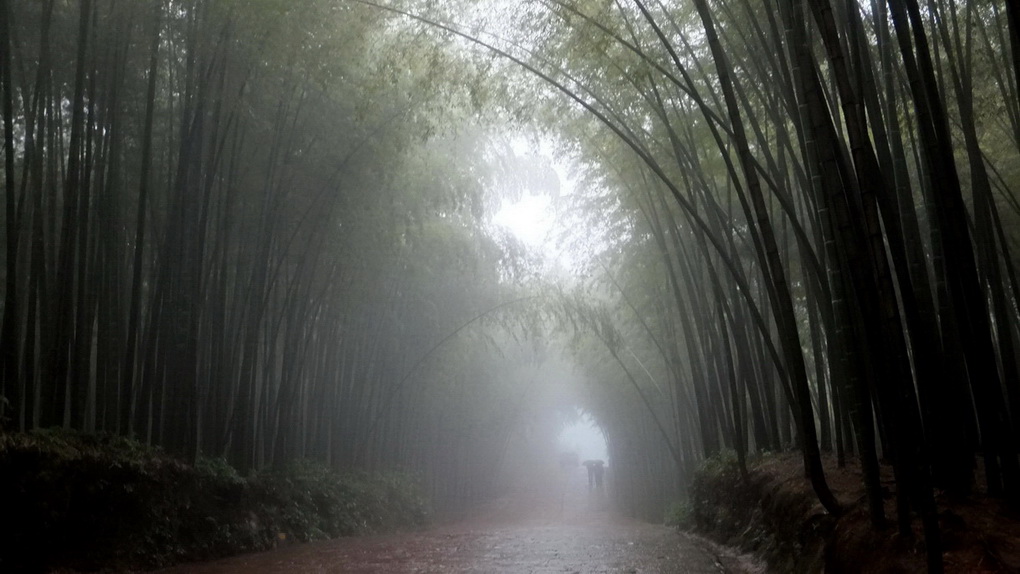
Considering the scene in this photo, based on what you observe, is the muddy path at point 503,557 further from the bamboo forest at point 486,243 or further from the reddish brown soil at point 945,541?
the reddish brown soil at point 945,541

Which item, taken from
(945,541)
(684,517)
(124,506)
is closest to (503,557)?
(124,506)

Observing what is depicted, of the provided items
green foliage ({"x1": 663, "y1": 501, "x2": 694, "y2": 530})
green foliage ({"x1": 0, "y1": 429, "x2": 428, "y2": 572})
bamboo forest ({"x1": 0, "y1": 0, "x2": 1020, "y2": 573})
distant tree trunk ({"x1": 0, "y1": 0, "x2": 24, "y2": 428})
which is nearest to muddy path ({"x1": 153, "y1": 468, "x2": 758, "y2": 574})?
bamboo forest ({"x1": 0, "y1": 0, "x2": 1020, "y2": 573})

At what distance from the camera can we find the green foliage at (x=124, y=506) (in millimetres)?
3682

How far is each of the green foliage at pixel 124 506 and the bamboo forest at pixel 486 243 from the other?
0.02m

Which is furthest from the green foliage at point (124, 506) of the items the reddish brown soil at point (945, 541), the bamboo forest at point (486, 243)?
the reddish brown soil at point (945, 541)

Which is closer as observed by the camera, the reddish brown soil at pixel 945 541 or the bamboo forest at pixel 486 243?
the reddish brown soil at pixel 945 541

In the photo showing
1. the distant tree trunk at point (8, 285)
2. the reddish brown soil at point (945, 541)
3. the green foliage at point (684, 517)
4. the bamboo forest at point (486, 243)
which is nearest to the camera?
the reddish brown soil at point (945, 541)

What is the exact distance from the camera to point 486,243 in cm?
997

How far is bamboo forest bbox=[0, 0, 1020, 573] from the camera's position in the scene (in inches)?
102

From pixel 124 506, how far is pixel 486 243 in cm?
609

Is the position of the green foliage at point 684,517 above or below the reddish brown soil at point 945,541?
below

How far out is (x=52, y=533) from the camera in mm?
3816

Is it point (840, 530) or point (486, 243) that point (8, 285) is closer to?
point (840, 530)

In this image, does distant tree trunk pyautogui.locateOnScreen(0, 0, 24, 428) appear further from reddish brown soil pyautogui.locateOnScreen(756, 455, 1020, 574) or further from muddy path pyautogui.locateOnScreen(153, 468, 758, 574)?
reddish brown soil pyautogui.locateOnScreen(756, 455, 1020, 574)
